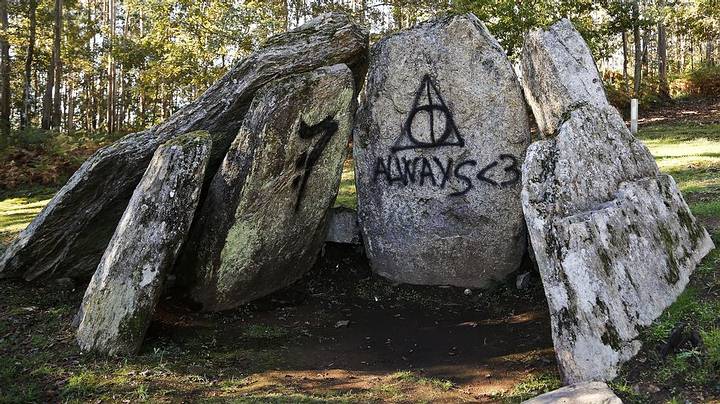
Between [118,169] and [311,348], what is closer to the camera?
[311,348]

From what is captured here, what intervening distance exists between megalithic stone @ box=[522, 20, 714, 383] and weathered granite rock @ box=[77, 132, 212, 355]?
355 cm

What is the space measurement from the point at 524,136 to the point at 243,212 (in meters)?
3.84

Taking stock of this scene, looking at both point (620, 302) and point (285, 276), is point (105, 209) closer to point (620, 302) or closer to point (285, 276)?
point (285, 276)

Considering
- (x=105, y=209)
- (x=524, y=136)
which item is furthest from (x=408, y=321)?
(x=105, y=209)

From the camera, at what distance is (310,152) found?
7531 mm

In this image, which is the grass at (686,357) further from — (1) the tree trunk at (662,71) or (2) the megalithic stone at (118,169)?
(1) the tree trunk at (662,71)

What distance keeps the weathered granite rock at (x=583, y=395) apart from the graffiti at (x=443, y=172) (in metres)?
3.92

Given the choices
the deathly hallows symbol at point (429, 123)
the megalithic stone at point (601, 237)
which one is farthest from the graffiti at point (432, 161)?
the megalithic stone at point (601, 237)

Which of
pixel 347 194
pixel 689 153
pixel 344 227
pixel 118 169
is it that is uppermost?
pixel 689 153

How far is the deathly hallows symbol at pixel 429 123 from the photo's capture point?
7.95 m

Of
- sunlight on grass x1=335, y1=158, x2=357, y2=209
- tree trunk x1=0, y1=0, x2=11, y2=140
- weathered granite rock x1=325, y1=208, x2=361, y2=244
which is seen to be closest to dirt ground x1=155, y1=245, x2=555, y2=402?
weathered granite rock x1=325, y1=208, x2=361, y2=244

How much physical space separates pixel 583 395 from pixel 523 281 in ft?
12.1

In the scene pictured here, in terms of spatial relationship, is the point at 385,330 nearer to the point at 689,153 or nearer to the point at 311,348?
the point at 311,348

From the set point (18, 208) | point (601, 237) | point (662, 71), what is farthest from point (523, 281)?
point (662, 71)
